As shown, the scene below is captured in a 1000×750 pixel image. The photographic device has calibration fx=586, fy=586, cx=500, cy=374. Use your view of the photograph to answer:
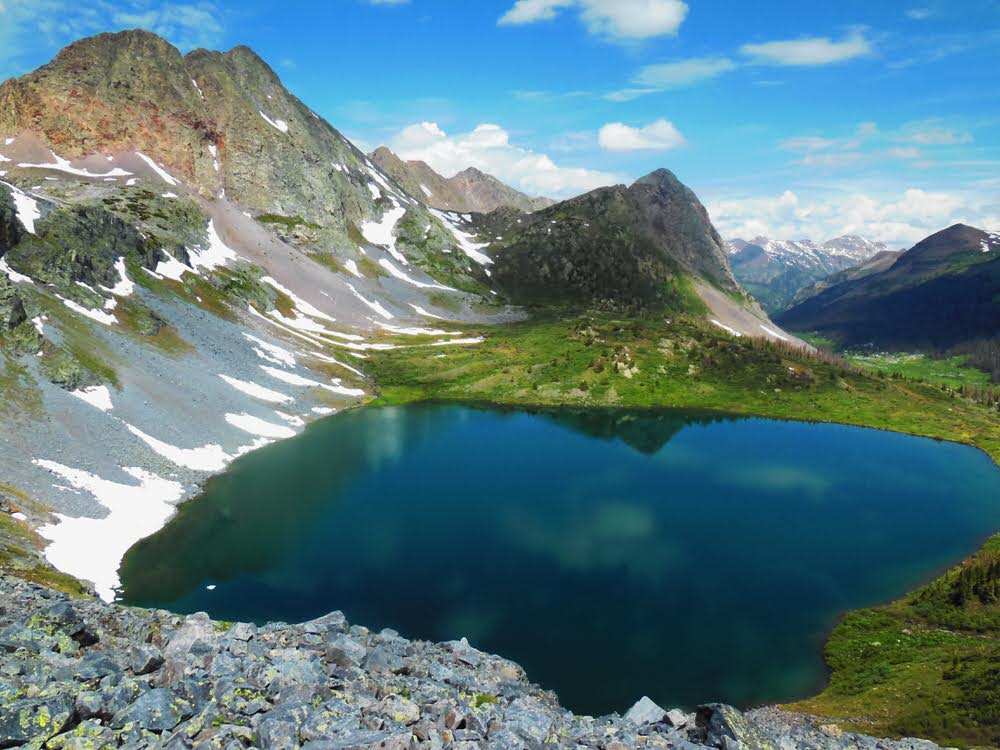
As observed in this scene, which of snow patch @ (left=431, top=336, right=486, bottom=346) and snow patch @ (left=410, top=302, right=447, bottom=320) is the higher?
snow patch @ (left=410, top=302, right=447, bottom=320)

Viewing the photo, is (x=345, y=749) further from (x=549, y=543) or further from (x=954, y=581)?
(x=954, y=581)

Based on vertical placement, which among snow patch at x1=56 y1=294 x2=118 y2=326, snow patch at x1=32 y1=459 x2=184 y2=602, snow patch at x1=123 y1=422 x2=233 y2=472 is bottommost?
snow patch at x1=32 y1=459 x2=184 y2=602

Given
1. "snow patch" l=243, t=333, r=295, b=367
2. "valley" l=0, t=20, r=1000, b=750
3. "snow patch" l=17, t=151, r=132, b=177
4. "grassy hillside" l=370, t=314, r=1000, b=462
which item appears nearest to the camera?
"valley" l=0, t=20, r=1000, b=750

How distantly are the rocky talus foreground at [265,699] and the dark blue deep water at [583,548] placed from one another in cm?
1355

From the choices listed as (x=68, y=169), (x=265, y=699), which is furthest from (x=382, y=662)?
(x=68, y=169)

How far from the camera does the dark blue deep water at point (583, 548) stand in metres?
38.8

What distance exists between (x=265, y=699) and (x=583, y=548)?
1482 inches

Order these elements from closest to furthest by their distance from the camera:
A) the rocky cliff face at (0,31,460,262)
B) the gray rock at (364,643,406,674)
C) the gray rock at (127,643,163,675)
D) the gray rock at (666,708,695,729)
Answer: the gray rock at (127,643,163,675) → the gray rock at (666,708,695,729) → the gray rock at (364,643,406,674) → the rocky cliff face at (0,31,460,262)

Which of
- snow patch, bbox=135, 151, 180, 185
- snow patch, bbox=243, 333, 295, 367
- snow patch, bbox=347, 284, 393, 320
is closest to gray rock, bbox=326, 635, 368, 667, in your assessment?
snow patch, bbox=243, 333, 295, 367

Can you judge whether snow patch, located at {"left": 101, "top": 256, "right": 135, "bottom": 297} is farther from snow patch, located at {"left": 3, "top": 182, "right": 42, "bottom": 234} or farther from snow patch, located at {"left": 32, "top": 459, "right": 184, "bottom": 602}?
snow patch, located at {"left": 32, "top": 459, "right": 184, "bottom": 602}

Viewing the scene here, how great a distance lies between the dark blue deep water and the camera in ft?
127

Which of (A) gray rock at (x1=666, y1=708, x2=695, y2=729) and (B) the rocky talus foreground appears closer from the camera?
(B) the rocky talus foreground

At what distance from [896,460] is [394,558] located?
82.3 m

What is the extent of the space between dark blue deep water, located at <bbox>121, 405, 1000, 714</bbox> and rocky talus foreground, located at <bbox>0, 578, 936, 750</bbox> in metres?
13.6
